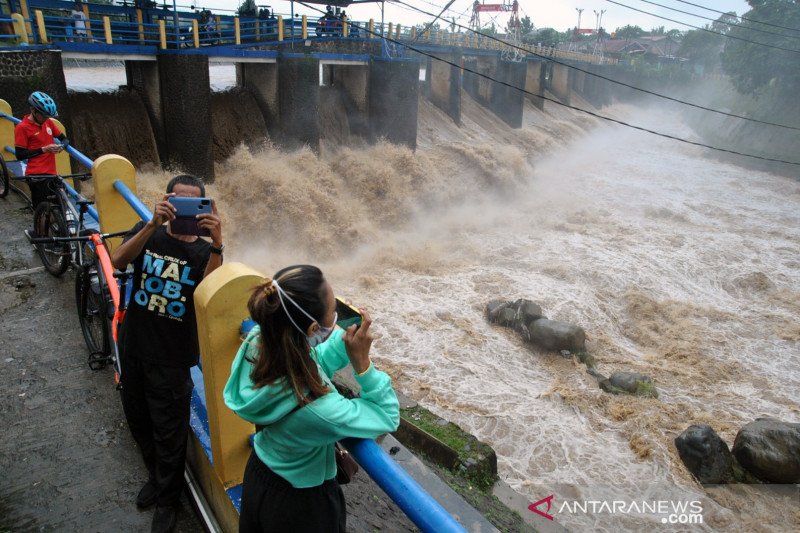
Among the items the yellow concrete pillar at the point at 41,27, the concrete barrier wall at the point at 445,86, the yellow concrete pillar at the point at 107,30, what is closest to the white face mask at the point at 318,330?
the yellow concrete pillar at the point at 41,27

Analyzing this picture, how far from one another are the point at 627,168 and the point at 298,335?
107 ft

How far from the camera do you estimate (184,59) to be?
12758 mm

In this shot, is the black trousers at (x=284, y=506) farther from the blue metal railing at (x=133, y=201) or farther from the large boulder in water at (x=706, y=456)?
the large boulder in water at (x=706, y=456)

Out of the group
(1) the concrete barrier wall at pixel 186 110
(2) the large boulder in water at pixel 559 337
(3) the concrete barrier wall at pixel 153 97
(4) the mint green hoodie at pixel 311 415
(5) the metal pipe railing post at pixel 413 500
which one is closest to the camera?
(5) the metal pipe railing post at pixel 413 500

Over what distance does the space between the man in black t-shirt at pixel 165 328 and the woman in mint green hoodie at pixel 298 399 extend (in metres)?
1.01

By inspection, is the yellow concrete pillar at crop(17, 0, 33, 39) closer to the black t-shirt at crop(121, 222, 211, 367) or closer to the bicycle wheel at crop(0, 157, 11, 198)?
the bicycle wheel at crop(0, 157, 11, 198)

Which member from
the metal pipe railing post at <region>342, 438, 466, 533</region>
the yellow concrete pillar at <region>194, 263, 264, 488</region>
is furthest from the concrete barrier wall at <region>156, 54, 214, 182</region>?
the metal pipe railing post at <region>342, 438, 466, 533</region>

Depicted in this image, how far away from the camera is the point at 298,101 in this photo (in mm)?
16016

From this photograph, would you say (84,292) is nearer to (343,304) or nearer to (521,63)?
(343,304)

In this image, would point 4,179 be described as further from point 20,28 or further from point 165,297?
point 165,297

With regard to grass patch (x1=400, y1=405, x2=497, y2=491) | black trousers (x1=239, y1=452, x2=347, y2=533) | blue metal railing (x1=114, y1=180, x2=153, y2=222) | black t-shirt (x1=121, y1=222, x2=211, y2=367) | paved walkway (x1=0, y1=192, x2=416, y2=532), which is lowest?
grass patch (x1=400, y1=405, x2=497, y2=491)

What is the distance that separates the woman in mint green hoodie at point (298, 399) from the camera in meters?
1.60

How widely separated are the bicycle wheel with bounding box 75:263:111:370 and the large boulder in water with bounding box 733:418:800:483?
7.78 meters

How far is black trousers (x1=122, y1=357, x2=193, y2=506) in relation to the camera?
2646mm
